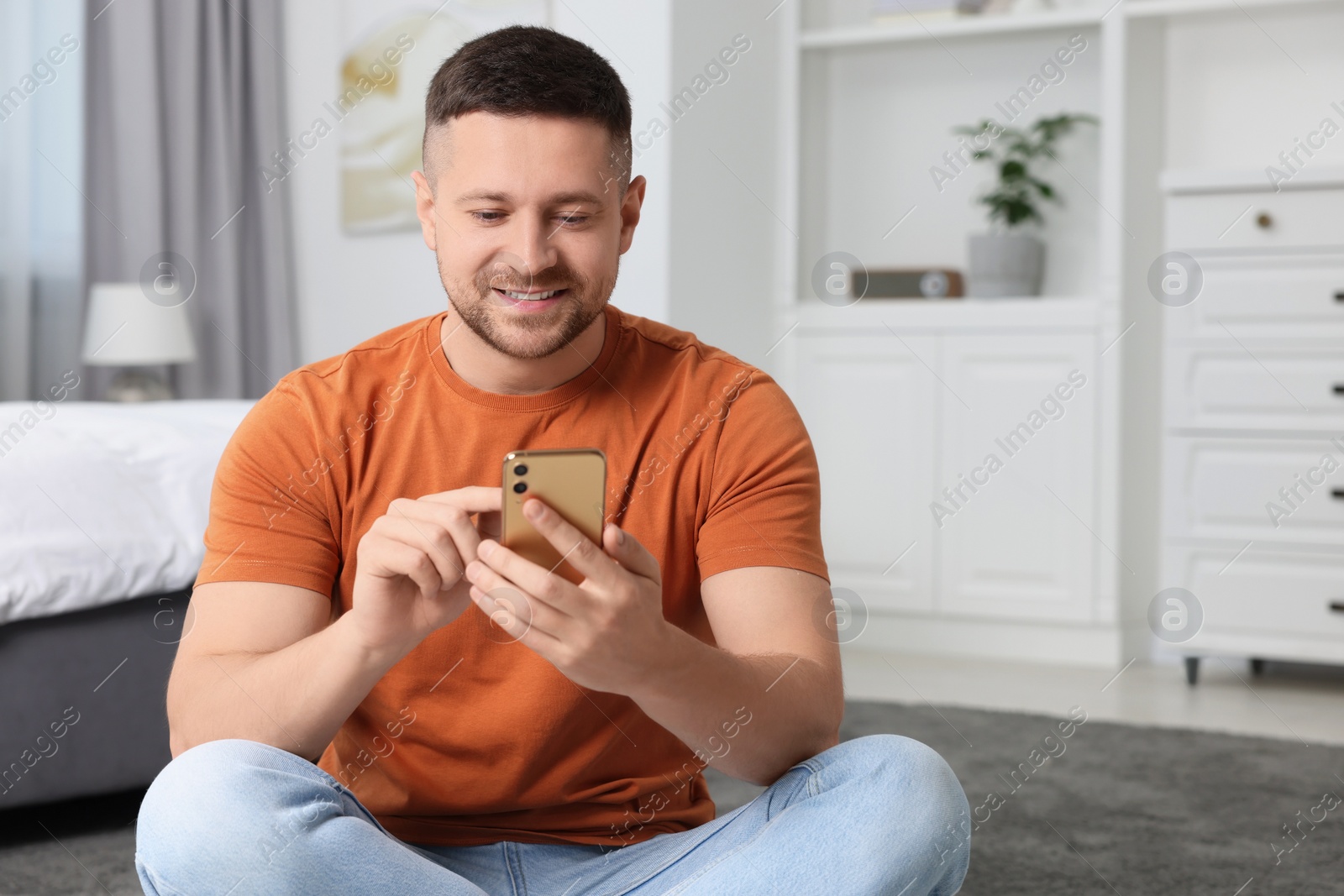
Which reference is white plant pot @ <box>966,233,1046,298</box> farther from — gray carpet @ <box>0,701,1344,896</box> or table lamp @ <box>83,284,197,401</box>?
table lamp @ <box>83,284,197,401</box>

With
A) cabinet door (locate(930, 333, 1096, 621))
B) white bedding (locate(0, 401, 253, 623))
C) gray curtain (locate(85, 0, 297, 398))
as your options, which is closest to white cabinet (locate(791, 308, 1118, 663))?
cabinet door (locate(930, 333, 1096, 621))

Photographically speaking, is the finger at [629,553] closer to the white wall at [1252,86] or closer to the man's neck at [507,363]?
the man's neck at [507,363]

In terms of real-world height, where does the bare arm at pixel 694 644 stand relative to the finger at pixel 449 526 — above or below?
below

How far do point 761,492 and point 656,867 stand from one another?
0.33 metres

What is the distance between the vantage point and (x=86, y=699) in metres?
1.85

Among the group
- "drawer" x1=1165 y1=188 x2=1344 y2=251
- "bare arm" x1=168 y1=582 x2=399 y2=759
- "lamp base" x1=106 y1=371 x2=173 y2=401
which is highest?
"drawer" x1=1165 y1=188 x2=1344 y2=251

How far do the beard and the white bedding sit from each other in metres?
0.82

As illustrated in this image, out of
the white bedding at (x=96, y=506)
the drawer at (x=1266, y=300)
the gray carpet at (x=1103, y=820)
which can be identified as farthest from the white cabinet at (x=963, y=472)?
the white bedding at (x=96, y=506)

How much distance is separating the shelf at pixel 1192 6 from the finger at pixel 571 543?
9.86ft

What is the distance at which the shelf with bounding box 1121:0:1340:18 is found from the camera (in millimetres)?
3332

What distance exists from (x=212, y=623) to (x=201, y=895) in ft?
0.76

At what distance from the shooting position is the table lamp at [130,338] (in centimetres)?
361

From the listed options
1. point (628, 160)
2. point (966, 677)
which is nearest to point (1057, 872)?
point (628, 160)

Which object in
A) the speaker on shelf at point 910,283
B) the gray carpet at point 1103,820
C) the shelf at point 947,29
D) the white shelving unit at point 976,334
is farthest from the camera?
the speaker on shelf at point 910,283
